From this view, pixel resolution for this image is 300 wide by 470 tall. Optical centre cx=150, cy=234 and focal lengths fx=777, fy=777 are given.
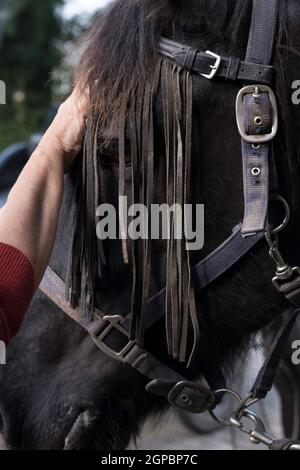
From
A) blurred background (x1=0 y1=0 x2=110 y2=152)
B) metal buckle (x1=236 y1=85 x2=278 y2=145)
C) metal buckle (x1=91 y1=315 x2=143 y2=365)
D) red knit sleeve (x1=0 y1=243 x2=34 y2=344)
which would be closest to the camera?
red knit sleeve (x1=0 y1=243 x2=34 y2=344)

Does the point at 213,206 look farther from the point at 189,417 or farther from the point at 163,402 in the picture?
the point at 189,417

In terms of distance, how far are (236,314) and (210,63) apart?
495mm

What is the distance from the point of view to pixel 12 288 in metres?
1.33

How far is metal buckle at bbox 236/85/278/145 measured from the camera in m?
1.44

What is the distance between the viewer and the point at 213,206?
59.5 inches

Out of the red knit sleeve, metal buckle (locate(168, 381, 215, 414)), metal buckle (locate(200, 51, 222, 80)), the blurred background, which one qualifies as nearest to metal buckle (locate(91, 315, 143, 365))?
metal buckle (locate(168, 381, 215, 414))

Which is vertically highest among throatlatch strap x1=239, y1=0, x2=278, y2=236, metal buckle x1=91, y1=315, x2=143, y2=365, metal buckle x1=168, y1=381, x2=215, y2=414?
throatlatch strap x1=239, y1=0, x2=278, y2=236

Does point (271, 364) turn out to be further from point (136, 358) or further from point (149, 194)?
point (149, 194)

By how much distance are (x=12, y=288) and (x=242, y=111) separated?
534mm

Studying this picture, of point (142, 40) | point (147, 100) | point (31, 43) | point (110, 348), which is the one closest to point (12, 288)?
point (110, 348)

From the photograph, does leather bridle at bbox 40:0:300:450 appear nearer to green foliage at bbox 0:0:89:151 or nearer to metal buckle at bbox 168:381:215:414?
metal buckle at bbox 168:381:215:414

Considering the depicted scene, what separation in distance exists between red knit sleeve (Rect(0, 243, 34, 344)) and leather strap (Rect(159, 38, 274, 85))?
1.57ft

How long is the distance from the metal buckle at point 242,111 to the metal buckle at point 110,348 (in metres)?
0.44

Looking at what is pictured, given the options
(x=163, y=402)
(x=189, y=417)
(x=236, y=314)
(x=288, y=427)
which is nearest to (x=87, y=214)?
(x=236, y=314)
